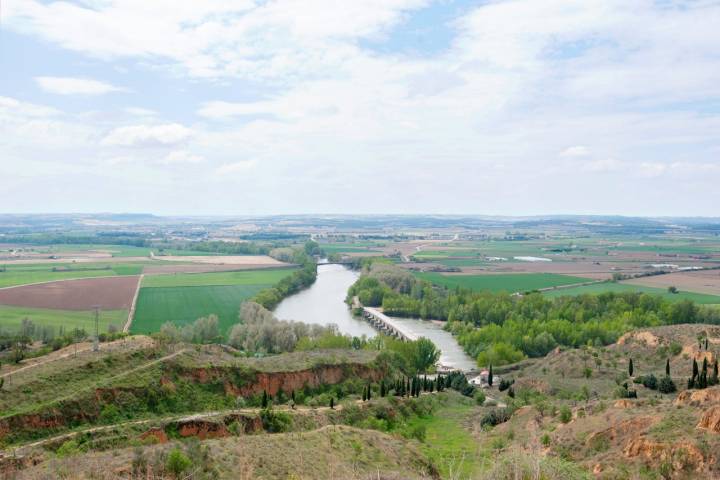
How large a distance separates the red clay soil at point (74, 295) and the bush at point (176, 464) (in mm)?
66720

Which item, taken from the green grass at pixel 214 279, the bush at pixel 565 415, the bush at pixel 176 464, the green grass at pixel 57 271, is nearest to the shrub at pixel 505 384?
the bush at pixel 565 415

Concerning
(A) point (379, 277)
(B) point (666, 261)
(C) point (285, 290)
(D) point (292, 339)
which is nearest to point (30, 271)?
(C) point (285, 290)

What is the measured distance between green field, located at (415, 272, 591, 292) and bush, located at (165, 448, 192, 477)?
91.3 m

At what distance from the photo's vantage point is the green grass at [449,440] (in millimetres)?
29625

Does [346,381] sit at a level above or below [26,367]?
below

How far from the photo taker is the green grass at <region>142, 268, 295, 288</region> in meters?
109

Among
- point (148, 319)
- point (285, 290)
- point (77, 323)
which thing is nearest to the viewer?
point (77, 323)

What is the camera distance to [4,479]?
2080cm

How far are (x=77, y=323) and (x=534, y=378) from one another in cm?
5132

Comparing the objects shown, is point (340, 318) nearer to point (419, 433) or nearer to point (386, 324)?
point (386, 324)

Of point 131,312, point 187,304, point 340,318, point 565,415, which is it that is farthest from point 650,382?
point 187,304

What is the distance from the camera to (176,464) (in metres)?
21.3

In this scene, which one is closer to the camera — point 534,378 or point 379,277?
point 534,378

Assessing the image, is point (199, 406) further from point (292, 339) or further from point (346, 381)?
point (292, 339)
